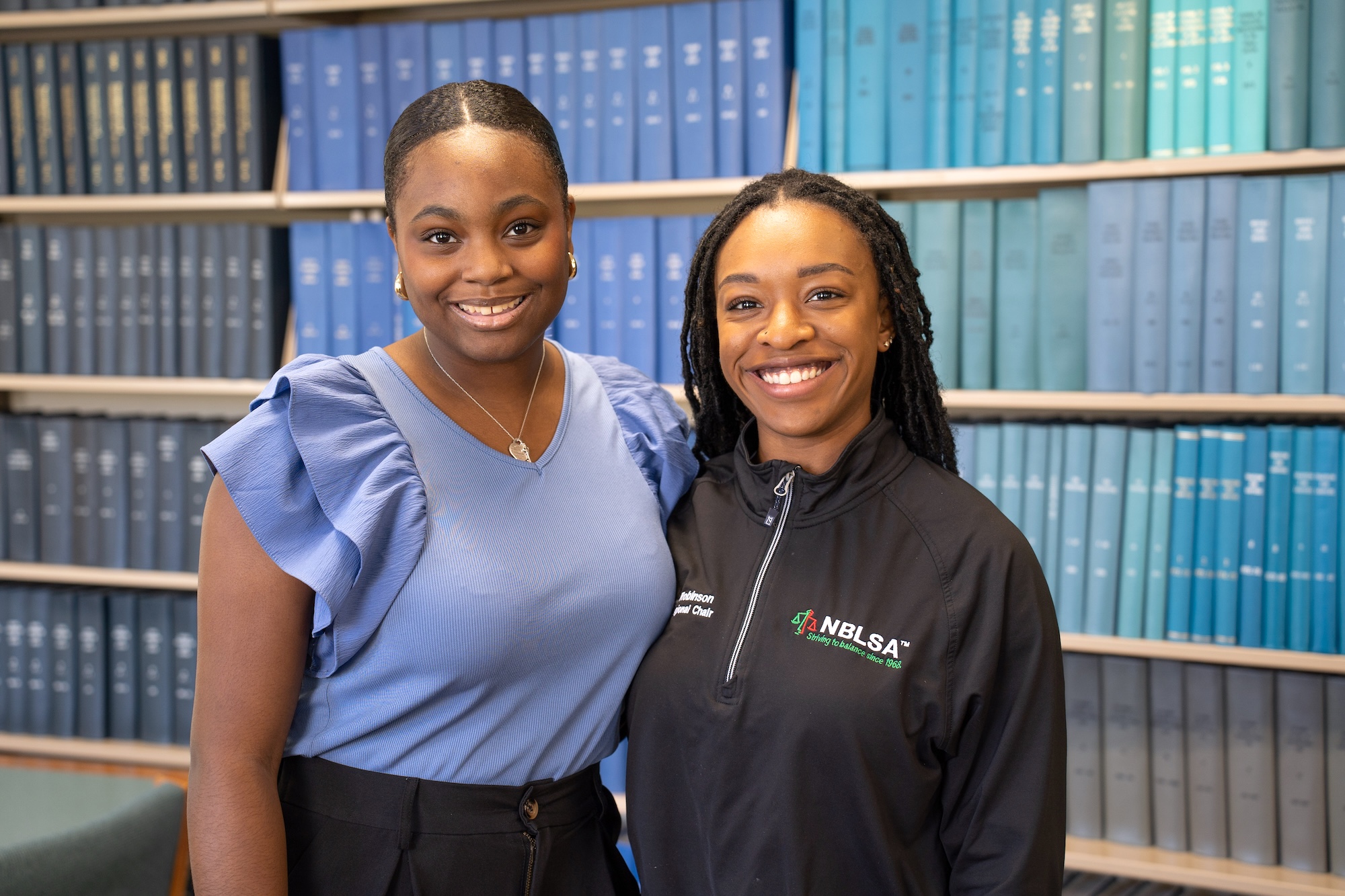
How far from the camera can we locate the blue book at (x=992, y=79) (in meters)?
1.92

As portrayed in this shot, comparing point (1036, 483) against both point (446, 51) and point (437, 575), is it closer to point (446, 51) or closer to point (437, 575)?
point (437, 575)

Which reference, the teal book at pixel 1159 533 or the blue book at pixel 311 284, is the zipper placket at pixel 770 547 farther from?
the blue book at pixel 311 284

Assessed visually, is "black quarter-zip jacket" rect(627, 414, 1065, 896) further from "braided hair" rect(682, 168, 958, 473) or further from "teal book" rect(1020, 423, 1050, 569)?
"teal book" rect(1020, 423, 1050, 569)

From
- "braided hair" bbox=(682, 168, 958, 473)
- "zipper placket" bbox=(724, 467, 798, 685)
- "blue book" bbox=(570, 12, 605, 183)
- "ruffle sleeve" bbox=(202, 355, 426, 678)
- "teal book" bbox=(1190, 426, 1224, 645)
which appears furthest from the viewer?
"blue book" bbox=(570, 12, 605, 183)

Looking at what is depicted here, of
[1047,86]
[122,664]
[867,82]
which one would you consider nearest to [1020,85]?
[1047,86]

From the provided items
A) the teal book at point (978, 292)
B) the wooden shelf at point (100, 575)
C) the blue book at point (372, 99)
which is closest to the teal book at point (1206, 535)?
the teal book at point (978, 292)

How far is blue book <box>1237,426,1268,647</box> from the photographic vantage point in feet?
Answer: 6.11

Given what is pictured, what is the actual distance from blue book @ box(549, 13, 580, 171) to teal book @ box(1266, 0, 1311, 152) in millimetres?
1268

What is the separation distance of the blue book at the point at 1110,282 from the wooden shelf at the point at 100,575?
195cm

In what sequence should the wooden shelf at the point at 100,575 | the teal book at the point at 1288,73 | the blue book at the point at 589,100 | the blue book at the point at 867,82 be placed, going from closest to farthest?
the teal book at the point at 1288,73, the blue book at the point at 867,82, the blue book at the point at 589,100, the wooden shelf at the point at 100,575

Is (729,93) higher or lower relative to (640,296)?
higher

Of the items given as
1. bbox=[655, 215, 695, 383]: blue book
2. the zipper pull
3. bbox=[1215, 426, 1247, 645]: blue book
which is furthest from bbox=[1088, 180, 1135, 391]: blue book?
the zipper pull

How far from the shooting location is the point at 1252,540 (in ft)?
6.14

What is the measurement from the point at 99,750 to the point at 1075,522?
2.18m
